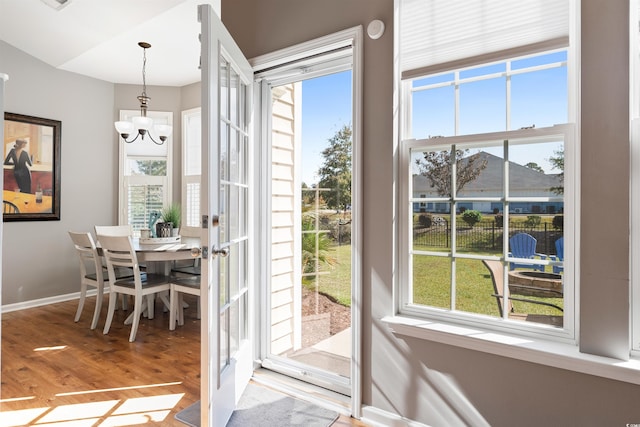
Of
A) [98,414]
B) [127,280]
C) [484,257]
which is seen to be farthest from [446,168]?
[127,280]

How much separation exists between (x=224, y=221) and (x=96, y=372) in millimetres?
1777

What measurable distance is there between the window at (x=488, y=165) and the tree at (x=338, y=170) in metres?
0.50

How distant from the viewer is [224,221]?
2010 mm

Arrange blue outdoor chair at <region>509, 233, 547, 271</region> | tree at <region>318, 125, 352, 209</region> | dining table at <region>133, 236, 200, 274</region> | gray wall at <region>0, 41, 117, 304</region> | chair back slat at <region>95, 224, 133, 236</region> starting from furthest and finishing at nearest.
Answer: chair back slat at <region>95, 224, 133, 236</region>, gray wall at <region>0, 41, 117, 304</region>, dining table at <region>133, 236, 200, 274</region>, tree at <region>318, 125, 352, 209</region>, blue outdoor chair at <region>509, 233, 547, 271</region>

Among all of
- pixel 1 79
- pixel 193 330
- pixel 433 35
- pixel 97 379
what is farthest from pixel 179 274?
pixel 433 35

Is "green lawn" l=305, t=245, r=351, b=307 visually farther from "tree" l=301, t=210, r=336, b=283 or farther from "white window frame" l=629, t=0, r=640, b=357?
"white window frame" l=629, t=0, r=640, b=357

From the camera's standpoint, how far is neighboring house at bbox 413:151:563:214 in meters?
1.69

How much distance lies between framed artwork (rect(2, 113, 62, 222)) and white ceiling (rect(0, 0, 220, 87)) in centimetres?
83

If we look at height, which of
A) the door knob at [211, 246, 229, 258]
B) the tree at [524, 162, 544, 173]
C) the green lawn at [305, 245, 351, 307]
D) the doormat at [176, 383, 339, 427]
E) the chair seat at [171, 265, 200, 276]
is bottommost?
the doormat at [176, 383, 339, 427]

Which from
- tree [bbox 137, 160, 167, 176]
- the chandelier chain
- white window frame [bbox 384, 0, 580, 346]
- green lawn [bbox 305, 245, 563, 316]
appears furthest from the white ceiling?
green lawn [bbox 305, 245, 563, 316]

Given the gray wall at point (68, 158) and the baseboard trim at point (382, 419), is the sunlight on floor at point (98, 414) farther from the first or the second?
the gray wall at point (68, 158)

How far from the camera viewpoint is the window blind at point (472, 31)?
164 centimetres

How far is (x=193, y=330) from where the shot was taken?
375cm

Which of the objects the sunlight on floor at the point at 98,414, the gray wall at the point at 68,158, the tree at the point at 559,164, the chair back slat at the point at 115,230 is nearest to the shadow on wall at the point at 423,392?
the tree at the point at 559,164
